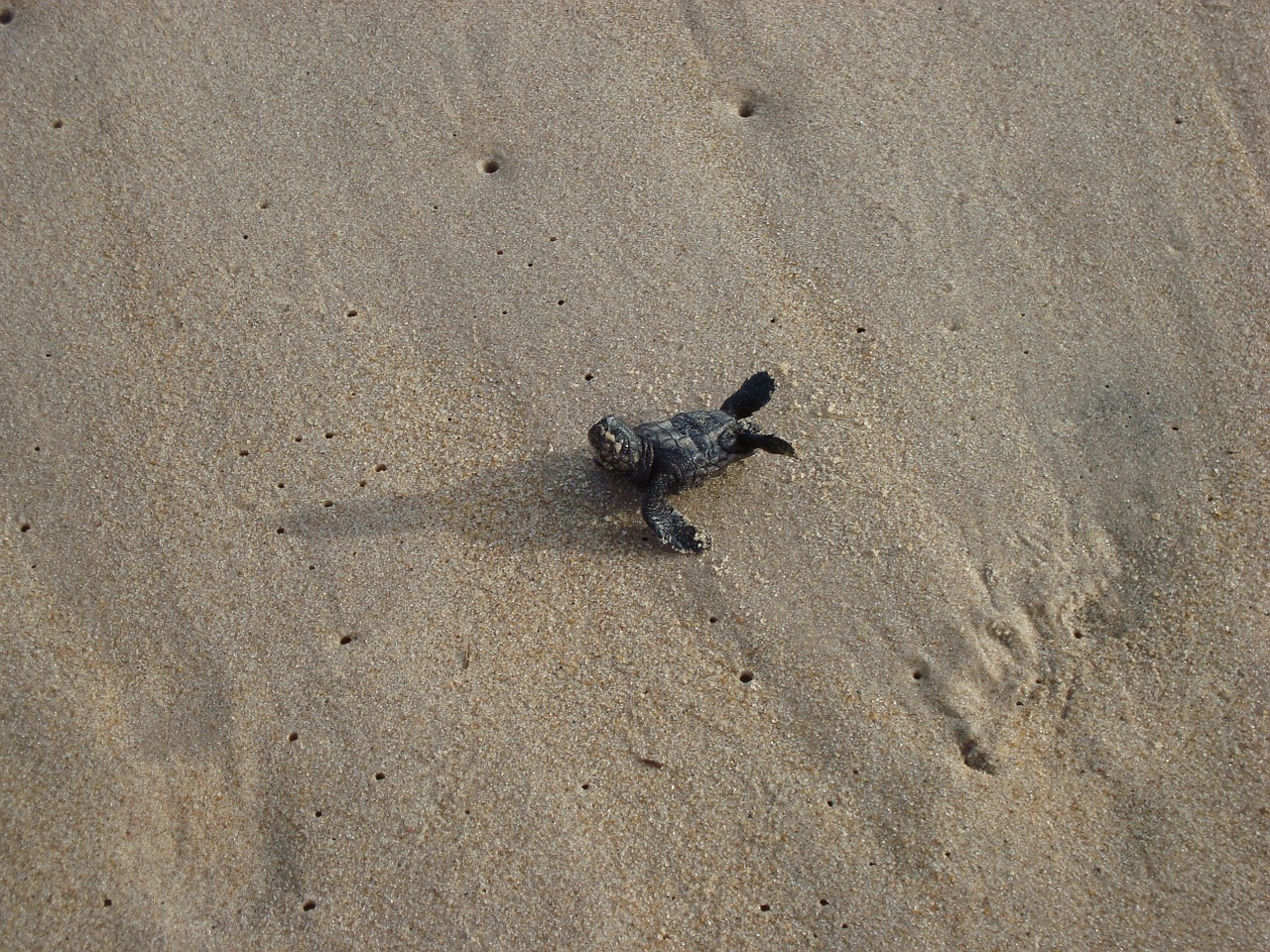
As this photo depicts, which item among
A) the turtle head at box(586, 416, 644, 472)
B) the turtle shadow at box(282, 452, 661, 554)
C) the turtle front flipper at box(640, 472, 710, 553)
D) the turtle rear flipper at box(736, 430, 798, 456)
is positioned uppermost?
the turtle rear flipper at box(736, 430, 798, 456)

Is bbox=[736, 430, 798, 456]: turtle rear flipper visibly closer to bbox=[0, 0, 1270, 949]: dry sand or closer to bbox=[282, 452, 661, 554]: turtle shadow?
bbox=[0, 0, 1270, 949]: dry sand

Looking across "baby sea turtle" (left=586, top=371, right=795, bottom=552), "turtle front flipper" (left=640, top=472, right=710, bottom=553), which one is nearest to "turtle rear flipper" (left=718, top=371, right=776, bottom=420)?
"baby sea turtle" (left=586, top=371, right=795, bottom=552)

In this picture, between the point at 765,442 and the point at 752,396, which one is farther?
the point at 752,396

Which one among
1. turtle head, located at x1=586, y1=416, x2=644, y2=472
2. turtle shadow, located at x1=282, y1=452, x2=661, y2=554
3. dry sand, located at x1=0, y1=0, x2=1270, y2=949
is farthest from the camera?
turtle shadow, located at x1=282, y1=452, x2=661, y2=554

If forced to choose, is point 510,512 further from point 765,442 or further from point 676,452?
point 765,442

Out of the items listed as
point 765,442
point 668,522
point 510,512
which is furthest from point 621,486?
point 765,442

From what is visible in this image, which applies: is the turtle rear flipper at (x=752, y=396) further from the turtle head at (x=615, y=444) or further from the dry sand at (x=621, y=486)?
the turtle head at (x=615, y=444)

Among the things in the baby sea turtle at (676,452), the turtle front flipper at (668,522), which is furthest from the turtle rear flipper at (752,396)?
the turtle front flipper at (668,522)
